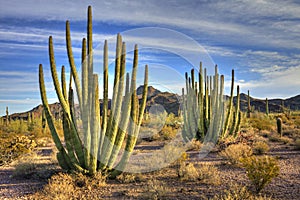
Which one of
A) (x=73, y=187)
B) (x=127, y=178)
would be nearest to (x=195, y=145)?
(x=127, y=178)

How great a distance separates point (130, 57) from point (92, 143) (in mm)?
2793

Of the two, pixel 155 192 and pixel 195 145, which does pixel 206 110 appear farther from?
pixel 155 192

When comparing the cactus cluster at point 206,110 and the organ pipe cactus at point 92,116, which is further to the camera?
the cactus cluster at point 206,110

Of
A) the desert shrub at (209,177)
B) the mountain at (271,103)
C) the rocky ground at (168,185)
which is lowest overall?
the rocky ground at (168,185)

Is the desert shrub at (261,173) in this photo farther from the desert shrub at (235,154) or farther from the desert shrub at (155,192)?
the desert shrub at (235,154)

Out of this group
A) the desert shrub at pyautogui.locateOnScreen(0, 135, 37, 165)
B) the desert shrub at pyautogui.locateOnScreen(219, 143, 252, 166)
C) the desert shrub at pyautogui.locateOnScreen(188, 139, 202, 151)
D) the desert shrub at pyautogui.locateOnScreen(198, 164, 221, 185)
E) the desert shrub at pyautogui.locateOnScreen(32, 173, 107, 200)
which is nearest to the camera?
the desert shrub at pyautogui.locateOnScreen(32, 173, 107, 200)

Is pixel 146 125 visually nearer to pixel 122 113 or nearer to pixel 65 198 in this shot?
pixel 122 113

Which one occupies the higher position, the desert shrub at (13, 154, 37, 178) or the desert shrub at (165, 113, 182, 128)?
the desert shrub at (165, 113, 182, 128)

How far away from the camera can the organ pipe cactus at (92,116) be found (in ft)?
26.0

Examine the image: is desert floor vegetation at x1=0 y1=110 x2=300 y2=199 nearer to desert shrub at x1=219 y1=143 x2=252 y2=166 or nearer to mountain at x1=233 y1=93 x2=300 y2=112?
desert shrub at x1=219 y1=143 x2=252 y2=166

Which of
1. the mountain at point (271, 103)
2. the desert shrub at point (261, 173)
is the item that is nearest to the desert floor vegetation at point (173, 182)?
the desert shrub at point (261, 173)

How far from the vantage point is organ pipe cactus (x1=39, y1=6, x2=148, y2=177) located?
7918 millimetres

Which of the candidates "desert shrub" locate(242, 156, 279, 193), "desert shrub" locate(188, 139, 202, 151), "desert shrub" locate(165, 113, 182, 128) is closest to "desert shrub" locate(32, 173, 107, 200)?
"desert shrub" locate(242, 156, 279, 193)

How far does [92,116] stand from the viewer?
7926 millimetres
